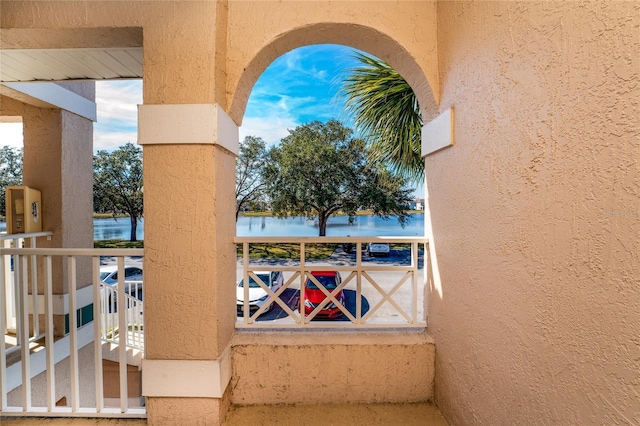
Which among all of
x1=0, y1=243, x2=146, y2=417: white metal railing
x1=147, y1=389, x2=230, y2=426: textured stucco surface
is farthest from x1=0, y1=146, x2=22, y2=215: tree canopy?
x1=147, y1=389, x2=230, y2=426: textured stucco surface

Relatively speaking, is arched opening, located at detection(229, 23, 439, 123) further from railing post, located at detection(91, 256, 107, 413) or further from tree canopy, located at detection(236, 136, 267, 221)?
tree canopy, located at detection(236, 136, 267, 221)

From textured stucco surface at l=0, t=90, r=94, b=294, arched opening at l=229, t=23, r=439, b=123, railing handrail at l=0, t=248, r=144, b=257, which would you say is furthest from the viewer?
textured stucco surface at l=0, t=90, r=94, b=294

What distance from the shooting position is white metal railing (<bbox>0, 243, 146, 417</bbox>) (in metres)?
1.92

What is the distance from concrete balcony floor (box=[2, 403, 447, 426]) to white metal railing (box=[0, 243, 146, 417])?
0.17ft

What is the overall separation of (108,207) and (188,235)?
7195 millimetres

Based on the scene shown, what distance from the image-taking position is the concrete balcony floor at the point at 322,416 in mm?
1898

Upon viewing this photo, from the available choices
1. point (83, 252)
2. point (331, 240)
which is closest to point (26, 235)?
point (83, 252)

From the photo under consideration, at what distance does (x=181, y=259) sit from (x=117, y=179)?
7322mm

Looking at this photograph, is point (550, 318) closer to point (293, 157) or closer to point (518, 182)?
point (518, 182)

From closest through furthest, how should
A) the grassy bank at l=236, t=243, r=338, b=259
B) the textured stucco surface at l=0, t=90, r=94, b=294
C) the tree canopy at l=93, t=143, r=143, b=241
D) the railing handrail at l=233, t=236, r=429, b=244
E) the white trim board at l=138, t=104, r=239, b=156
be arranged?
the white trim board at l=138, t=104, r=239, b=156, the railing handrail at l=233, t=236, r=429, b=244, the grassy bank at l=236, t=243, r=338, b=259, the textured stucco surface at l=0, t=90, r=94, b=294, the tree canopy at l=93, t=143, r=143, b=241

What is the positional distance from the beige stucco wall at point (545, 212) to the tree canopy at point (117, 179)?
752 centimetres

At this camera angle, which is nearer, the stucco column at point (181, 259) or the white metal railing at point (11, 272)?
the stucco column at point (181, 259)

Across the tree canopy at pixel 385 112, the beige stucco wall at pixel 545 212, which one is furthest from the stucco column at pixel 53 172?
the beige stucco wall at pixel 545 212

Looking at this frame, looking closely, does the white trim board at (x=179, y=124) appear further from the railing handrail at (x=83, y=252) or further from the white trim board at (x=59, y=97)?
the white trim board at (x=59, y=97)
